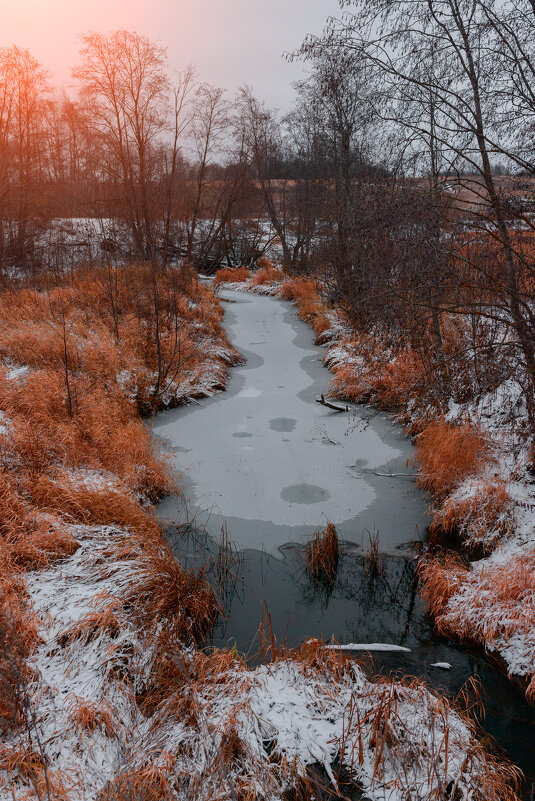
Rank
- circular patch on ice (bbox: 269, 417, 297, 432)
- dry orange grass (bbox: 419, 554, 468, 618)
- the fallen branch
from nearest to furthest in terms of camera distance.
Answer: dry orange grass (bbox: 419, 554, 468, 618)
circular patch on ice (bbox: 269, 417, 297, 432)
the fallen branch

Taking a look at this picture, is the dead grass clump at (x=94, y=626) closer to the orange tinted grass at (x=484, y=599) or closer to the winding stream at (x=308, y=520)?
the winding stream at (x=308, y=520)

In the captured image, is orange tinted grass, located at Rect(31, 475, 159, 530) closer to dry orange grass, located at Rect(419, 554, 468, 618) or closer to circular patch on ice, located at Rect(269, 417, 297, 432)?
dry orange grass, located at Rect(419, 554, 468, 618)

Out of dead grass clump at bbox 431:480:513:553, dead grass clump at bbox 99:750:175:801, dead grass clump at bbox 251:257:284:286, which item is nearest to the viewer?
dead grass clump at bbox 99:750:175:801

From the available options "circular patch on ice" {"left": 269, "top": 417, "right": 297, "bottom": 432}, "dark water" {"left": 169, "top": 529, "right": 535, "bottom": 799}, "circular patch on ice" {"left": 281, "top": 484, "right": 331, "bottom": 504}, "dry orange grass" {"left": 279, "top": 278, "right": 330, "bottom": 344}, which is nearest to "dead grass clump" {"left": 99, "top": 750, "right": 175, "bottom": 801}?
"dark water" {"left": 169, "top": 529, "right": 535, "bottom": 799}

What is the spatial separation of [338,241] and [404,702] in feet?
35.4

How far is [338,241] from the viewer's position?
1184cm

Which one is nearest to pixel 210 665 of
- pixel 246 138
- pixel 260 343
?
pixel 260 343

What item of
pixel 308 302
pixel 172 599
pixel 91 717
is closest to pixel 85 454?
pixel 172 599

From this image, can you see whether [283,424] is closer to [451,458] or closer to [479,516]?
[451,458]

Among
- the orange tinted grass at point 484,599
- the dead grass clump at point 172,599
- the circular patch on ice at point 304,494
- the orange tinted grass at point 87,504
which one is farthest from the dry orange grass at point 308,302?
the dead grass clump at point 172,599

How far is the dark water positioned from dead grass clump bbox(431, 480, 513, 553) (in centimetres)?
59

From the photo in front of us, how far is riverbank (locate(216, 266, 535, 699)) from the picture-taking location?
10.9 ft

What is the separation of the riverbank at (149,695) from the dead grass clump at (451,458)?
2.55 m

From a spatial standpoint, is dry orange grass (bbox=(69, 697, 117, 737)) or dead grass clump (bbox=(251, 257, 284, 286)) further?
dead grass clump (bbox=(251, 257, 284, 286))
